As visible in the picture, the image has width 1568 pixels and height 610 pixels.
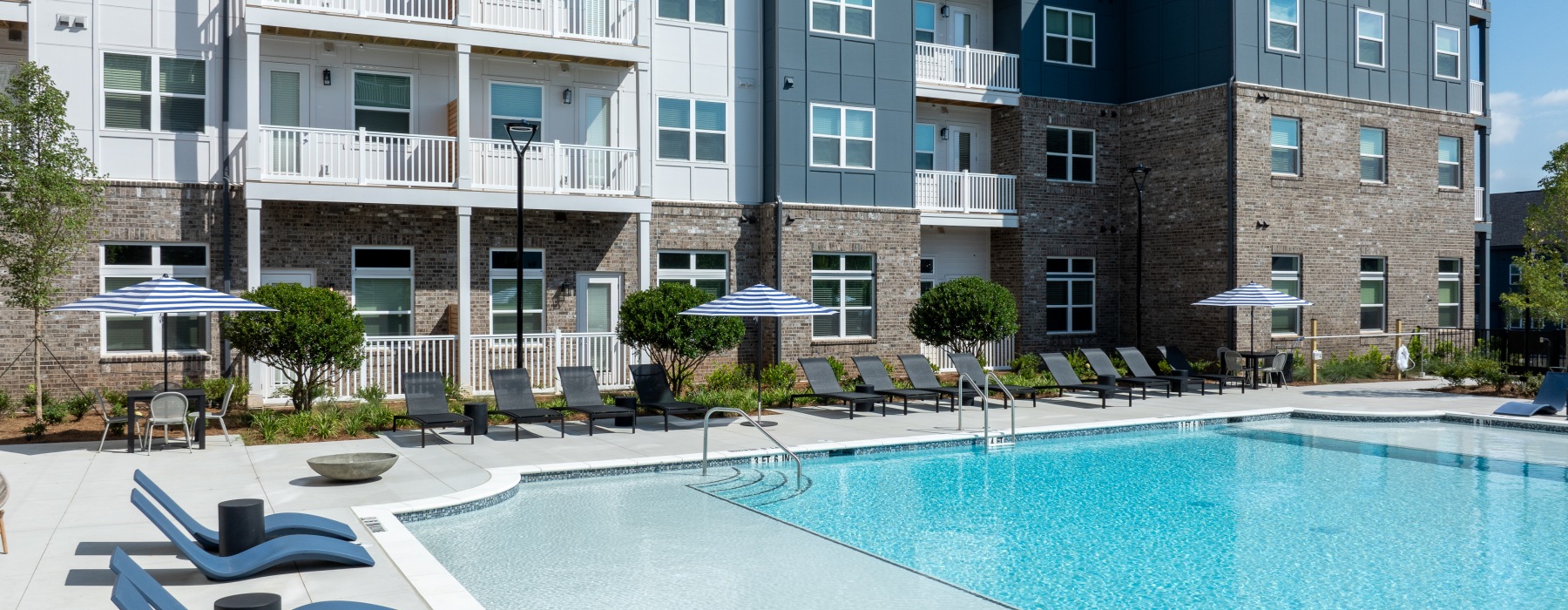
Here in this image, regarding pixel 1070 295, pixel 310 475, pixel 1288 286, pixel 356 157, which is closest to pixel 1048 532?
pixel 310 475

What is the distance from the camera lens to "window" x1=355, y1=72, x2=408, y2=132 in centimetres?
1838

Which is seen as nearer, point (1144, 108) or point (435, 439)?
point (435, 439)

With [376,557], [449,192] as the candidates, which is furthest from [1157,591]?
[449,192]

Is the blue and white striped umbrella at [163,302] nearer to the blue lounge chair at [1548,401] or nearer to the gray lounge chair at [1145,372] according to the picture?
the gray lounge chair at [1145,372]

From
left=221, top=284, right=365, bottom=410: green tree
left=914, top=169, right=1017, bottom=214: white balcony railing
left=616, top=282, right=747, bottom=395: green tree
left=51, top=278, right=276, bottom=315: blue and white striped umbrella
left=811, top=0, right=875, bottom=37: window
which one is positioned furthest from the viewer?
left=914, top=169, right=1017, bottom=214: white balcony railing

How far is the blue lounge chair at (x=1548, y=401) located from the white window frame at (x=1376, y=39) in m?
10.2

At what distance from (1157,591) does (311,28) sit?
14575 mm

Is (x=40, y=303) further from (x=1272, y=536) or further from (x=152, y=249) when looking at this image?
(x=1272, y=536)

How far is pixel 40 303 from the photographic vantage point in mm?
15000

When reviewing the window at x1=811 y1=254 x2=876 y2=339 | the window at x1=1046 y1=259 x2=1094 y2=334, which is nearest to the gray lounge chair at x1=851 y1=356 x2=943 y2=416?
the window at x1=811 y1=254 x2=876 y2=339

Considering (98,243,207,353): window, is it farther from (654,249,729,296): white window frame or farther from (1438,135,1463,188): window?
(1438,135,1463,188): window

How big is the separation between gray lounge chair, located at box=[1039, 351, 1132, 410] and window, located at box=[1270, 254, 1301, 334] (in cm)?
638

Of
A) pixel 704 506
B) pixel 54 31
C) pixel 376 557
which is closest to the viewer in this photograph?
pixel 376 557

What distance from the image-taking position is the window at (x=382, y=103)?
18.4 m
